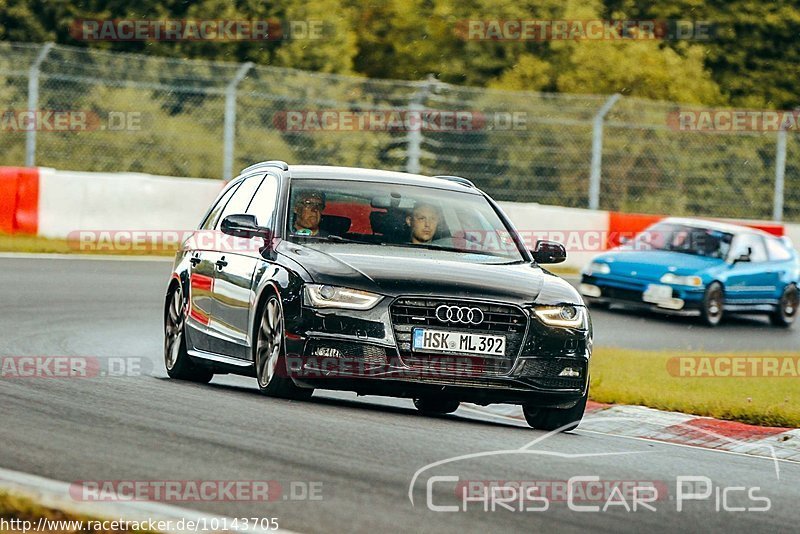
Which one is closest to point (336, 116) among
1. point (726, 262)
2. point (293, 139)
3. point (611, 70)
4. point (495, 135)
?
point (293, 139)

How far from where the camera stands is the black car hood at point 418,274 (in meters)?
9.15

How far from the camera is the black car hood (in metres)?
9.15

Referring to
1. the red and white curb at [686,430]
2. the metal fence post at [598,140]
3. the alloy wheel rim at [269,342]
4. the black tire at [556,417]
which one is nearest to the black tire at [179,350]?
the alloy wheel rim at [269,342]

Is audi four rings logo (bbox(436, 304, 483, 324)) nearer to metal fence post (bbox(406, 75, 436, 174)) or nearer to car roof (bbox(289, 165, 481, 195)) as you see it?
car roof (bbox(289, 165, 481, 195))

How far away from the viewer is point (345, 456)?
24.3 ft

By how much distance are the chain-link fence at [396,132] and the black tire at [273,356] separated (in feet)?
48.0

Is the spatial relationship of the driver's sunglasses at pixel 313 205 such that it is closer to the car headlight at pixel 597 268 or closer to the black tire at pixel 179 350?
the black tire at pixel 179 350

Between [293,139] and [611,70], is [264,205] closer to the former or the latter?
[293,139]

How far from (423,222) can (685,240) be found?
11416mm

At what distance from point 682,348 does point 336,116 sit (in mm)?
11745

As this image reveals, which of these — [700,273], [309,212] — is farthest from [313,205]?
[700,273]

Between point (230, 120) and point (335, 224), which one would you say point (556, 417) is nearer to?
point (335, 224)

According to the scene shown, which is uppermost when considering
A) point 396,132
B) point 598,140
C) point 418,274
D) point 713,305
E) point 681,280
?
point 418,274

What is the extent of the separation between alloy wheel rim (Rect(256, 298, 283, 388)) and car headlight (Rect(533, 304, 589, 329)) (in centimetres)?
147
